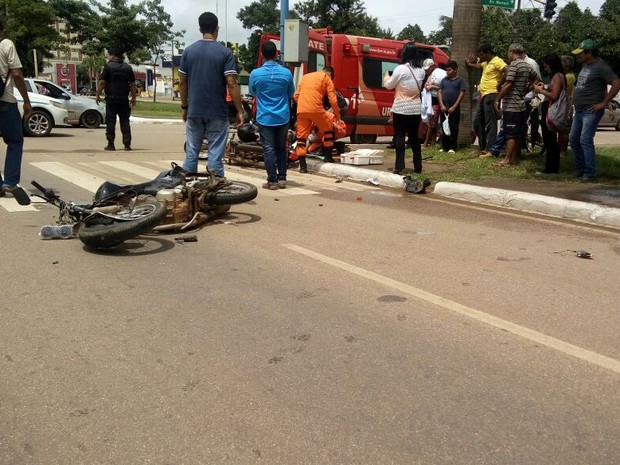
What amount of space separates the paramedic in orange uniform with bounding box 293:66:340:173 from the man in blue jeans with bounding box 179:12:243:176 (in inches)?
110

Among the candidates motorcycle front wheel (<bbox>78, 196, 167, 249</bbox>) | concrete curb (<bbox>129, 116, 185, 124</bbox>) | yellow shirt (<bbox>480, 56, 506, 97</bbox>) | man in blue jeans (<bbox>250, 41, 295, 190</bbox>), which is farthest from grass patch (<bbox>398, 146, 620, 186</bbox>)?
concrete curb (<bbox>129, 116, 185, 124</bbox>)

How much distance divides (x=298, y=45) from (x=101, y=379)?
939 cm

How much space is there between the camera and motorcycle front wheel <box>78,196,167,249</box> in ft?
16.5

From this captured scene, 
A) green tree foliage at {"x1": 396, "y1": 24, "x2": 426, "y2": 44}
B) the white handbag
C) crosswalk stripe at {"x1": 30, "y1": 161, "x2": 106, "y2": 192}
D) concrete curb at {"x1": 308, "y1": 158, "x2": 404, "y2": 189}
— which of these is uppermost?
green tree foliage at {"x1": 396, "y1": 24, "x2": 426, "y2": 44}

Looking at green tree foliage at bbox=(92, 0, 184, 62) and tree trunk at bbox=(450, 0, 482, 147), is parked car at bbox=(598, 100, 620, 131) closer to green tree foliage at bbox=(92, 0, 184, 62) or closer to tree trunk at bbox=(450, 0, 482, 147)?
tree trunk at bbox=(450, 0, 482, 147)

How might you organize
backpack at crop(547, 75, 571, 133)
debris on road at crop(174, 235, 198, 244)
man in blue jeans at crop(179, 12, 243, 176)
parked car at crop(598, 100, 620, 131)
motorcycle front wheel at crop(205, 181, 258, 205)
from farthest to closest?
parked car at crop(598, 100, 620, 131)
backpack at crop(547, 75, 571, 133)
man in blue jeans at crop(179, 12, 243, 176)
motorcycle front wheel at crop(205, 181, 258, 205)
debris on road at crop(174, 235, 198, 244)

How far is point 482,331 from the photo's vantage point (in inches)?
148

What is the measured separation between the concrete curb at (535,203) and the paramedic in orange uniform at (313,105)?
242 centimetres

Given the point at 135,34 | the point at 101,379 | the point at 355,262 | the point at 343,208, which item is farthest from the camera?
the point at 135,34

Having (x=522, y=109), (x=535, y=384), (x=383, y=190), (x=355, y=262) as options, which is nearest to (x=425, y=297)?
(x=355, y=262)

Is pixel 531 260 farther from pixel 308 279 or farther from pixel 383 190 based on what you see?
pixel 383 190

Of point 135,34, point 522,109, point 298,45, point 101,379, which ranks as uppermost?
point 135,34

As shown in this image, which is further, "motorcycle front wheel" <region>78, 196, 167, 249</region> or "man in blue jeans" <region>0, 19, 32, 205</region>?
"man in blue jeans" <region>0, 19, 32, 205</region>

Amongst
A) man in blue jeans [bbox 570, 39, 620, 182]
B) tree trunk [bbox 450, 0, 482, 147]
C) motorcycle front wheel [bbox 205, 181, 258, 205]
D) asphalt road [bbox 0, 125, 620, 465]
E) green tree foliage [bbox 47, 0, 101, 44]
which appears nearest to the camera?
asphalt road [bbox 0, 125, 620, 465]
